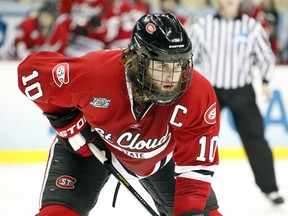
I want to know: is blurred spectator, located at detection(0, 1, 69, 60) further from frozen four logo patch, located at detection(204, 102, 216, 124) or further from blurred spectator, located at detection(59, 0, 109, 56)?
frozen four logo patch, located at detection(204, 102, 216, 124)

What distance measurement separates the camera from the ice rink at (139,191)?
3.85 meters

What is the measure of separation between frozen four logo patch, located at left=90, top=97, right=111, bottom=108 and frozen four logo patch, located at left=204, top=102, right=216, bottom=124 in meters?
0.33

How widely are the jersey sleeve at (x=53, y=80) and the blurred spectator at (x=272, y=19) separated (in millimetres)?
4521

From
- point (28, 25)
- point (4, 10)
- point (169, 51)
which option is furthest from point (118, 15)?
point (169, 51)

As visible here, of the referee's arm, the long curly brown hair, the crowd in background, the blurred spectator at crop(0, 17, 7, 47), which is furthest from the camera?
the blurred spectator at crop(0, 17, 7, 47)

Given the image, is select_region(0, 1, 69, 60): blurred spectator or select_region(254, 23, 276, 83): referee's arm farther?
select_region(0, 1, 69, 60): blurred spectator

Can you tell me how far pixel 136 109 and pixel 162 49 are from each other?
28 centimetres

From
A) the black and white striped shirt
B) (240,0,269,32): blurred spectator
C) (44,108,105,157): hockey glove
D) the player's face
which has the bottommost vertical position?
(240,0,269,32): blurred spectator

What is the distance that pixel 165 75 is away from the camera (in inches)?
87.5

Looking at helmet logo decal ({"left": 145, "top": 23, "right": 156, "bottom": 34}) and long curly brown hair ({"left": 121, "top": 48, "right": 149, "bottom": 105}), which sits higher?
helmet logo decal ({"left": 145, "top": 23, "right": 156, "bottom": 34})

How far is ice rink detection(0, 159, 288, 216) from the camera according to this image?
385 centimetres

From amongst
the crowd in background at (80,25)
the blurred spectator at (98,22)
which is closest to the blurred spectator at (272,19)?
the crowd in background at (80,25)

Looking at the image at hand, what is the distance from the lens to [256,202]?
4.18 m

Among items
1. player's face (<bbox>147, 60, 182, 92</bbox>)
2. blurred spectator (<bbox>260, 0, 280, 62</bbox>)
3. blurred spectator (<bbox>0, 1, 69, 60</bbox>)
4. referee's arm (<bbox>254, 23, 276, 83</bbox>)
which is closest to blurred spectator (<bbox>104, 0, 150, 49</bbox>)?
blurred spectator (<bbox>0, 1, 69, 60</bbox>)
